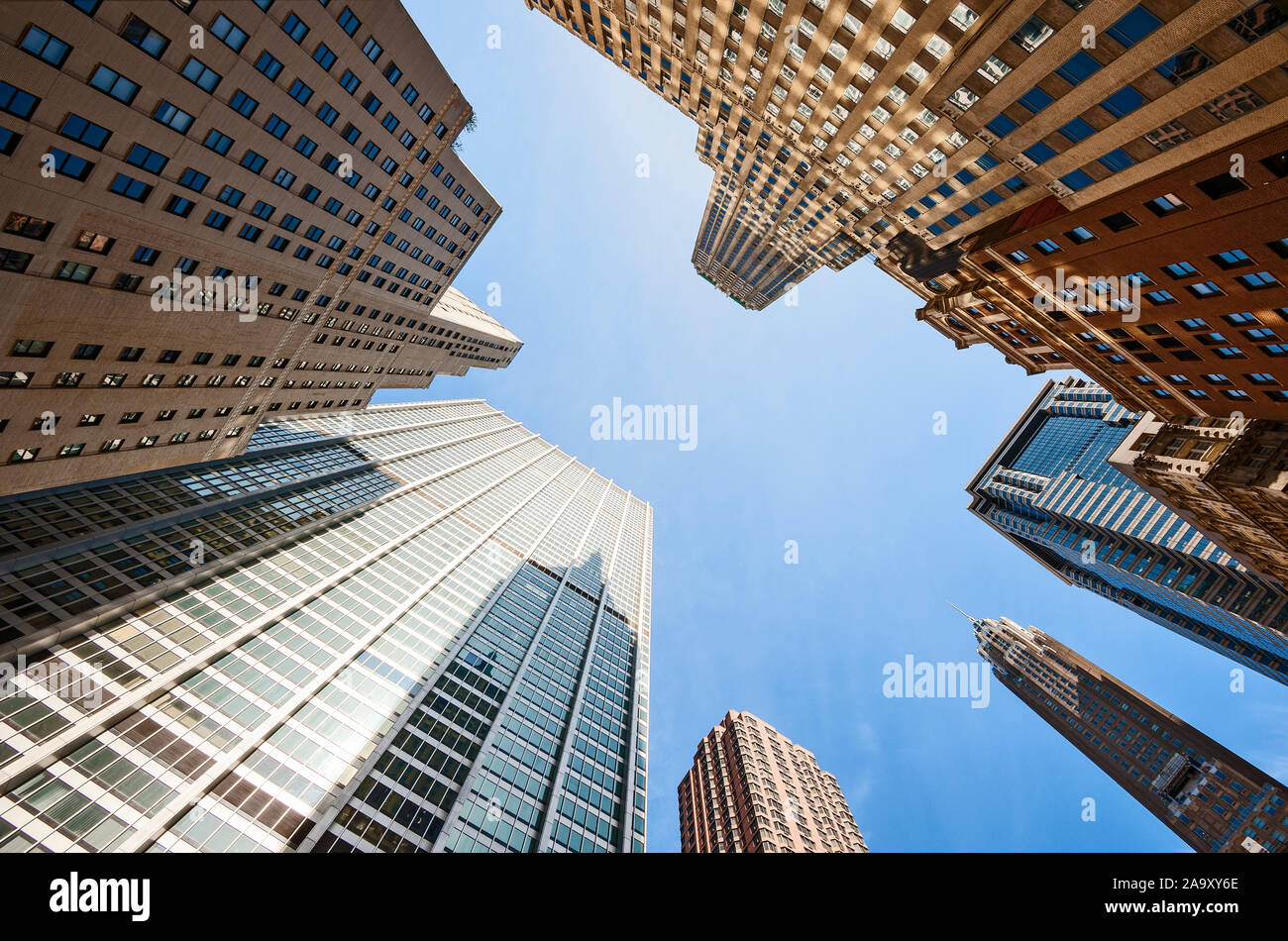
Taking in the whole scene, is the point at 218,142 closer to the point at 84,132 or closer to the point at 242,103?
the point at 242,103

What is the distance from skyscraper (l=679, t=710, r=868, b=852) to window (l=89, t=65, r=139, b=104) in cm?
11899

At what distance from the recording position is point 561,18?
58.4 metres

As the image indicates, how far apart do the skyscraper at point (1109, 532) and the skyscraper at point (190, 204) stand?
118 meters

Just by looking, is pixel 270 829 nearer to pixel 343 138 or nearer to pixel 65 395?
pixel 65 395

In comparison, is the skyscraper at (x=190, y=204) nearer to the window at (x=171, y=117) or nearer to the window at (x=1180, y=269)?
the window at (x=171, y=117)

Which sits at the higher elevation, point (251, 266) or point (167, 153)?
point (167, 153)

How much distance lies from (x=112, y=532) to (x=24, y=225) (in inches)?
1795

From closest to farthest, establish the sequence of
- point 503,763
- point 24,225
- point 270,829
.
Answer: point 24,225 < point 270,829 < point 503,763

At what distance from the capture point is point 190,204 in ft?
102

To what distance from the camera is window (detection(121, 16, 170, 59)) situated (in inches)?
925

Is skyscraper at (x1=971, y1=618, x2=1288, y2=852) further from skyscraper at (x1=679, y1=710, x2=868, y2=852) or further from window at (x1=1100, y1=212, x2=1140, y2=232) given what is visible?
window at (x1=1100, y1=212, x2=1140, y2=232)

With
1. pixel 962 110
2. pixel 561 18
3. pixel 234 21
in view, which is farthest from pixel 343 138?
pixel 962 110

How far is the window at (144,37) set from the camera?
23484 millimetres
